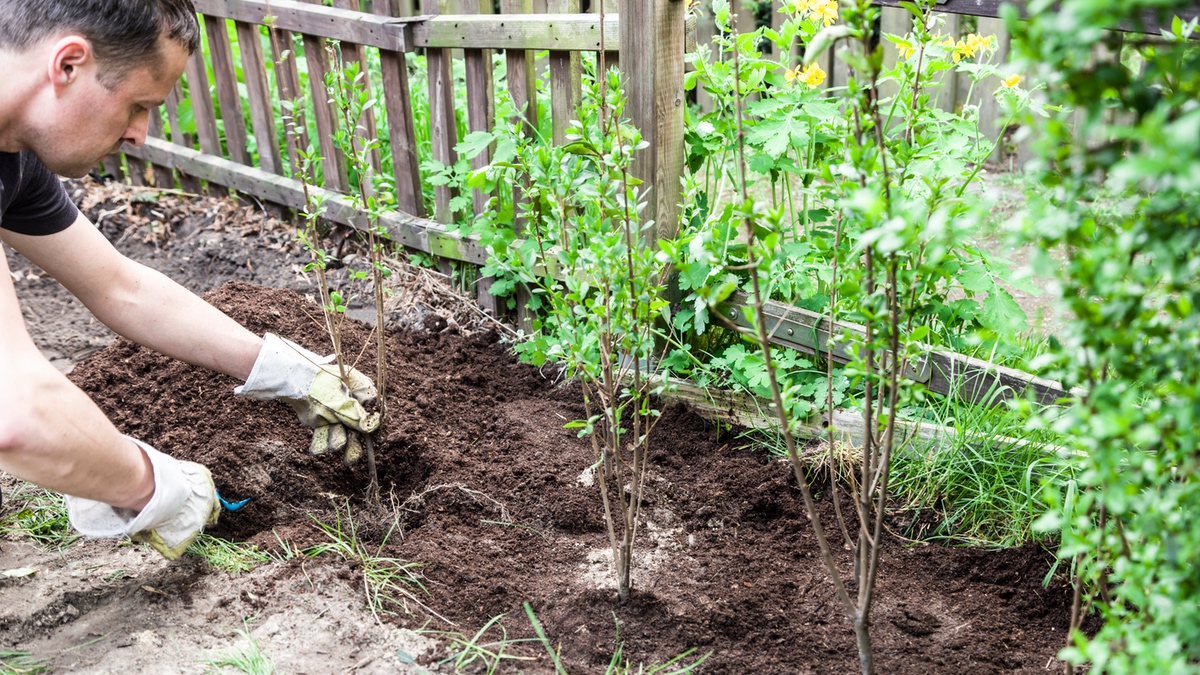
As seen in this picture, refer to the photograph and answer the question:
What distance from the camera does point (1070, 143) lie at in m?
1.13

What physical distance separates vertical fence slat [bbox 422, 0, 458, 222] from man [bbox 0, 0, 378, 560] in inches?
56.6

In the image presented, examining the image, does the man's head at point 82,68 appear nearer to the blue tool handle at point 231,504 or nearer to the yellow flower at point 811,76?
the blue tool handle at point 231,504

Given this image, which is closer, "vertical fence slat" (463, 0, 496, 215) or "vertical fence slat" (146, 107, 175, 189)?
"vertical fence slat" (463, 0, 496, 215)

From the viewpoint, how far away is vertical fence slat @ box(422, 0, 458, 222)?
3.75 m

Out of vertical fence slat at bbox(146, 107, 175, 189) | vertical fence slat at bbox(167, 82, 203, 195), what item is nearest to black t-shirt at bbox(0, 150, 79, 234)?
vertical fence slat at bbox(167, 82, 203, 195)

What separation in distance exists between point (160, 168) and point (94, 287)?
329 cm

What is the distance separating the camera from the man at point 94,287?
1.87 meters

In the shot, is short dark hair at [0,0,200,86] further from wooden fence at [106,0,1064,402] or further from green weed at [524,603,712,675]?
green weed at [524,603,712,675]

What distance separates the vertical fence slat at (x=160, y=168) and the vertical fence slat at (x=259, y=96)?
0.92 metres

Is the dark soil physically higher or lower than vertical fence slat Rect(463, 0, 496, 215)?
lower

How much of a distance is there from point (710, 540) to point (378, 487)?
0.98 m

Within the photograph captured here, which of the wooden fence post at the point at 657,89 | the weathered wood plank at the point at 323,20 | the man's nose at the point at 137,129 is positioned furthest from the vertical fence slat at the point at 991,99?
the man's nose at the point at 137,129

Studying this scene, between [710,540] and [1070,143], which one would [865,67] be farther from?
[710,540]

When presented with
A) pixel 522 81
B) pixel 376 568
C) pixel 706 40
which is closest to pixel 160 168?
pixel 522 81
